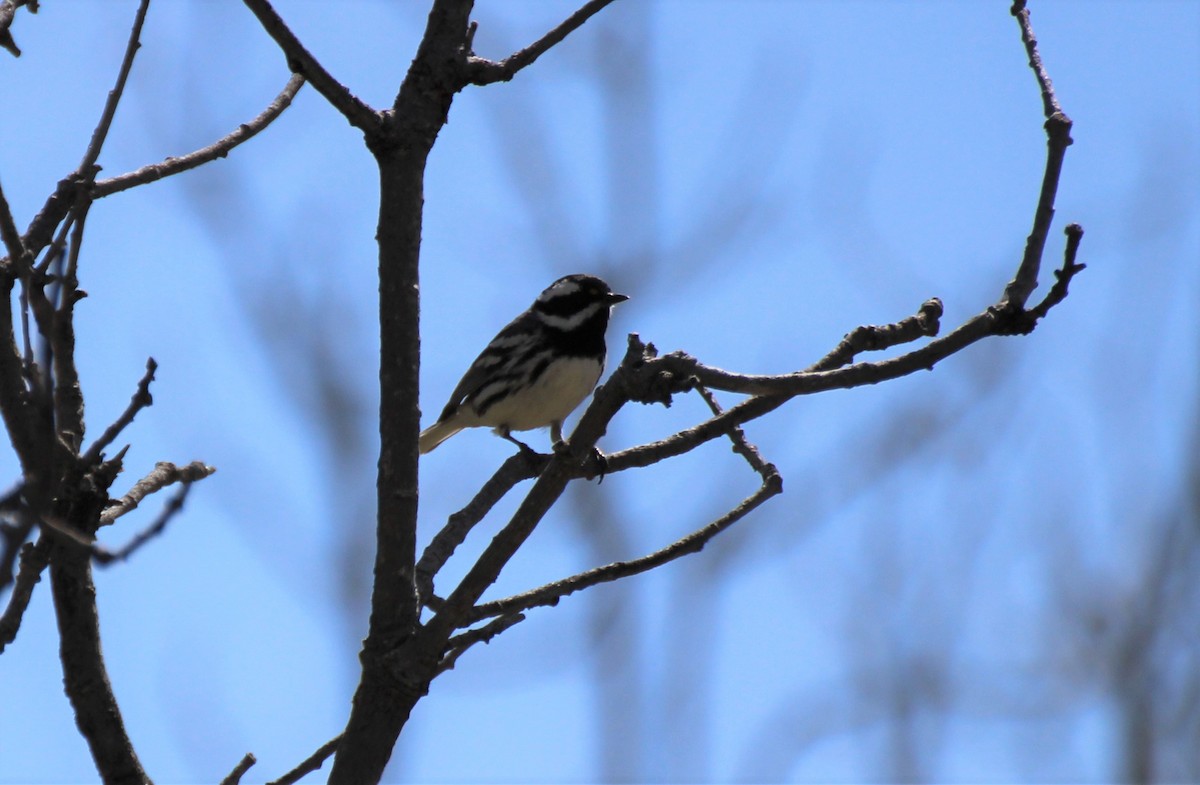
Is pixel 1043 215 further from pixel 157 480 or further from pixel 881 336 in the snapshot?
pixel 157 480

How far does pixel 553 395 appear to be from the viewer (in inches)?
289

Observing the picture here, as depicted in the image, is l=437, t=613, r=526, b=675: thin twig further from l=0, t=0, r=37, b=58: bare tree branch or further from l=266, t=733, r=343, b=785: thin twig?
l=0, t=0, r=37, b=58: bare tree branch

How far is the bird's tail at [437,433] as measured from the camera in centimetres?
845

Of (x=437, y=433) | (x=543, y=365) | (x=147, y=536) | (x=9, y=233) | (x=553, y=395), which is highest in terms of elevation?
(x=437, y=433)

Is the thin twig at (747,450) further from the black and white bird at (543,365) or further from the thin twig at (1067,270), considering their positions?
A: the black and white bird at (543,365)

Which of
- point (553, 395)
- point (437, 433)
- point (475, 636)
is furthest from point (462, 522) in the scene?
point (437, 433)

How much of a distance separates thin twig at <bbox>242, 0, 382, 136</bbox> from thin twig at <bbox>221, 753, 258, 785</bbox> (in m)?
1.52

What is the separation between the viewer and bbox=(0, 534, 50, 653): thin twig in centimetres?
229

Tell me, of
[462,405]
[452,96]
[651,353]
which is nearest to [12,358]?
[452,96]

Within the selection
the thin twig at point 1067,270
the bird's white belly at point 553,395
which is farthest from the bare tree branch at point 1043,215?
the bird's white belly at point 553,395

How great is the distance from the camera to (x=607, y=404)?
9.27ft

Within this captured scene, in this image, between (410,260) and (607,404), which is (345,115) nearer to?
(410,260)

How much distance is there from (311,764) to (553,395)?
432 cm

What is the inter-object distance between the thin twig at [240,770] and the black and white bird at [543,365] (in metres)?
4.16
